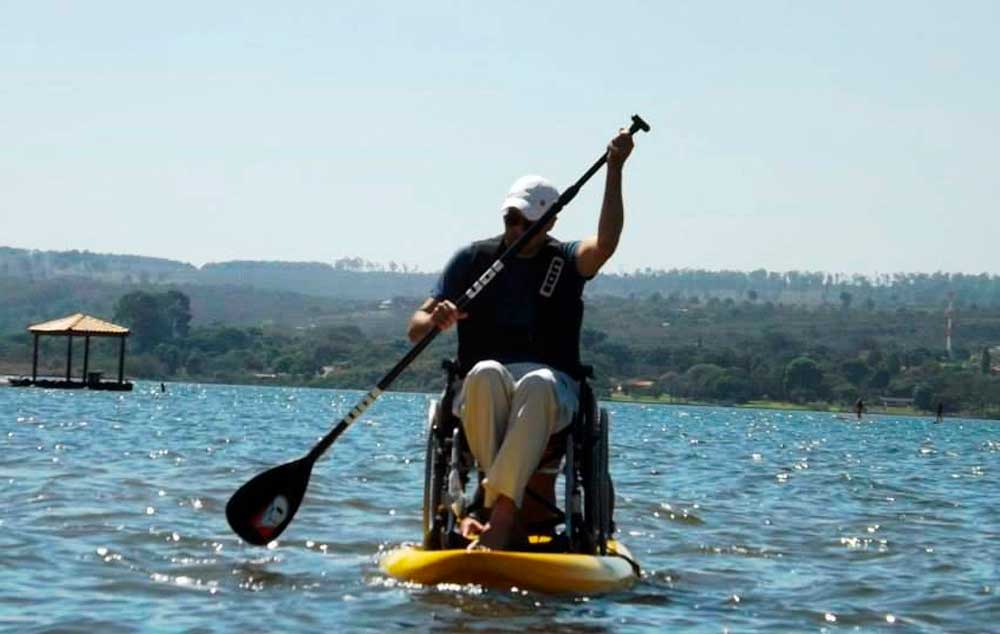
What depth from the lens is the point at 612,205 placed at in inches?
360

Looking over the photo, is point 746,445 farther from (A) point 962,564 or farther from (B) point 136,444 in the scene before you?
(A) point 962,564

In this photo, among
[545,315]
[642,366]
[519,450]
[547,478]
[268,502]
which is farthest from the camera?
[642,366]

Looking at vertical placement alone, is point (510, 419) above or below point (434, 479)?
above

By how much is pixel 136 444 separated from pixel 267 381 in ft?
401

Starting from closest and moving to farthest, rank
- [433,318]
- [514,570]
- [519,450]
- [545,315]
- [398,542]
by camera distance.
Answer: [514,570], [519,450], [433,318], [545,315], [398,542]

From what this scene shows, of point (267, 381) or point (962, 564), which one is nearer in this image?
point (962, 564)

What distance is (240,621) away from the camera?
27.6 feet

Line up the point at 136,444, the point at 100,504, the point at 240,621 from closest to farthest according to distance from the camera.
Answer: the point at 240,621, the point at 100,504, the point at 136,444

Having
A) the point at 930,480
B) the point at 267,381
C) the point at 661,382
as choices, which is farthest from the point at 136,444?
the point at 661,382

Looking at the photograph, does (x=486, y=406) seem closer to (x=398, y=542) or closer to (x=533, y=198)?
(x=533, y=198)

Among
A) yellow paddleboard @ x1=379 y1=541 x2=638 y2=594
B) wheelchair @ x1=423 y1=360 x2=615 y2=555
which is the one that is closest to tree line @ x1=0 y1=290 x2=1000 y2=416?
wheelchair @ x1=423 y1=360 x2=615 y2=555

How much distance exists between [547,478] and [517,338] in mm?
706

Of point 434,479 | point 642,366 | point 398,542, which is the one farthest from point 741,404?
point 434,479

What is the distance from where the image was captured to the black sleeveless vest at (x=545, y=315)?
31.2 ft
